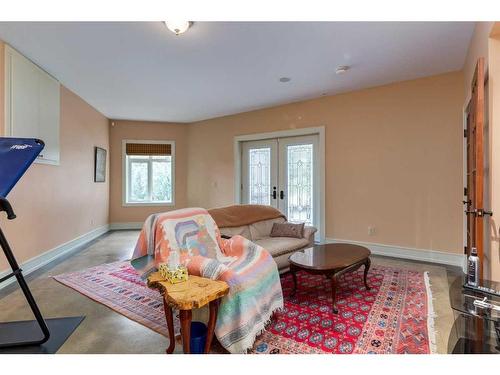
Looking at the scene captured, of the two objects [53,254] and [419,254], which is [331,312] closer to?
[419,254]

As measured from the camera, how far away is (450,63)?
3605 mm

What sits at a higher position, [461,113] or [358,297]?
[461,113]

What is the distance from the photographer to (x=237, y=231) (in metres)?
3.48

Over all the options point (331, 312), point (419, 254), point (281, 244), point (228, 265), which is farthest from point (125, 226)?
point (419, 254)

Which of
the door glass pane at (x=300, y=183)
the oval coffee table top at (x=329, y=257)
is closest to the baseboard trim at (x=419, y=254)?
the door glass pane at (x=300, y=183)

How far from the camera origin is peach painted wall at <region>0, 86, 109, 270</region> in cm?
349

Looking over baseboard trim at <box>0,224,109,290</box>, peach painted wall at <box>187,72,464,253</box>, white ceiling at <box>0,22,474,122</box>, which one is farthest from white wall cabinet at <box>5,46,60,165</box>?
peach painted wall at <box>187,72,464,253</box>

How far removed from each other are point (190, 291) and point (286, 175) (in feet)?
13.4

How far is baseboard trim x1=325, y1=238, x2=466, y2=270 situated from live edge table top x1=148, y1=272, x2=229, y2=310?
342 centimetres

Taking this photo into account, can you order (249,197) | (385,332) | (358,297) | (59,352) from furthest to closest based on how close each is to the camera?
(249,197), (358,297), (385,332), (59,352)

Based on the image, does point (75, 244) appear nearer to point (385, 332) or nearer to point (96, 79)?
point (96, 79)

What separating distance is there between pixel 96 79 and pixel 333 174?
3944 mm
